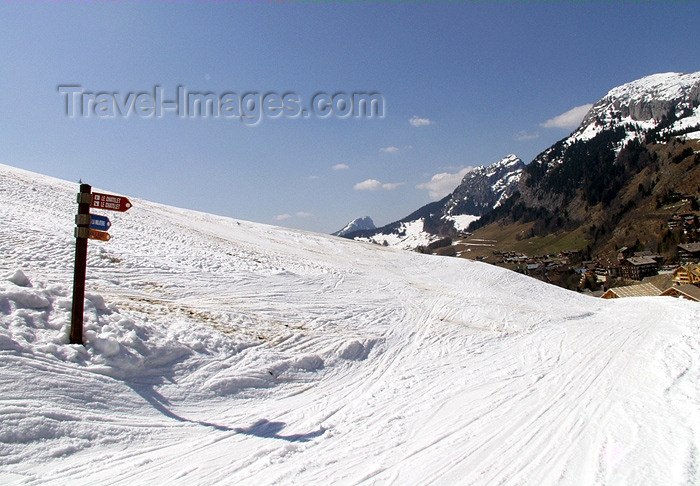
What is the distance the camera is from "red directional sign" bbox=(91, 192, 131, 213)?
8.26 meters

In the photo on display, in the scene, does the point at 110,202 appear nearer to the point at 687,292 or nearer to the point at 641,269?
the point at 687,292

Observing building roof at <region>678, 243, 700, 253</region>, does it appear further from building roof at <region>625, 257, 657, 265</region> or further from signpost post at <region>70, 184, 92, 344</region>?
signpost post at <region>70, 184, 92, 344</region>

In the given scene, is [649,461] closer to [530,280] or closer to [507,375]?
[507,375]

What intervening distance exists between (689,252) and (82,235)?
529 ft

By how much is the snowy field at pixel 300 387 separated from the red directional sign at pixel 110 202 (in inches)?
104

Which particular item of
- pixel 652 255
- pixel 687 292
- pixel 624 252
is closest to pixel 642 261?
pixel 652 255

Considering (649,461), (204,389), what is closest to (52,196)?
(204,389)

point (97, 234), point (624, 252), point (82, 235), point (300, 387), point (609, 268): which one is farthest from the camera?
point (624, 252)

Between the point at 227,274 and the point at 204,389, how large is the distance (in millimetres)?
10327

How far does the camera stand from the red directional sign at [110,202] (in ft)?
27.1

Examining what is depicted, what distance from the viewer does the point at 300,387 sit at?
9.36 metres

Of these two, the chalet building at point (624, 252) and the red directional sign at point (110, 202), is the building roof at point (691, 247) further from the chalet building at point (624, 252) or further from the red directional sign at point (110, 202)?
the red directional sign at point (110, 202)

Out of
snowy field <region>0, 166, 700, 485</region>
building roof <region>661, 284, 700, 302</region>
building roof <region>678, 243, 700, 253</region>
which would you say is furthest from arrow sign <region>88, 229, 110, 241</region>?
building roof <region>678, 243, 700, 253</region>

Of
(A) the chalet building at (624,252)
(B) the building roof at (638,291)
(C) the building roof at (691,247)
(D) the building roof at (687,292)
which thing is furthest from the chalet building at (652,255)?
(D) the building roof at (687,292)
